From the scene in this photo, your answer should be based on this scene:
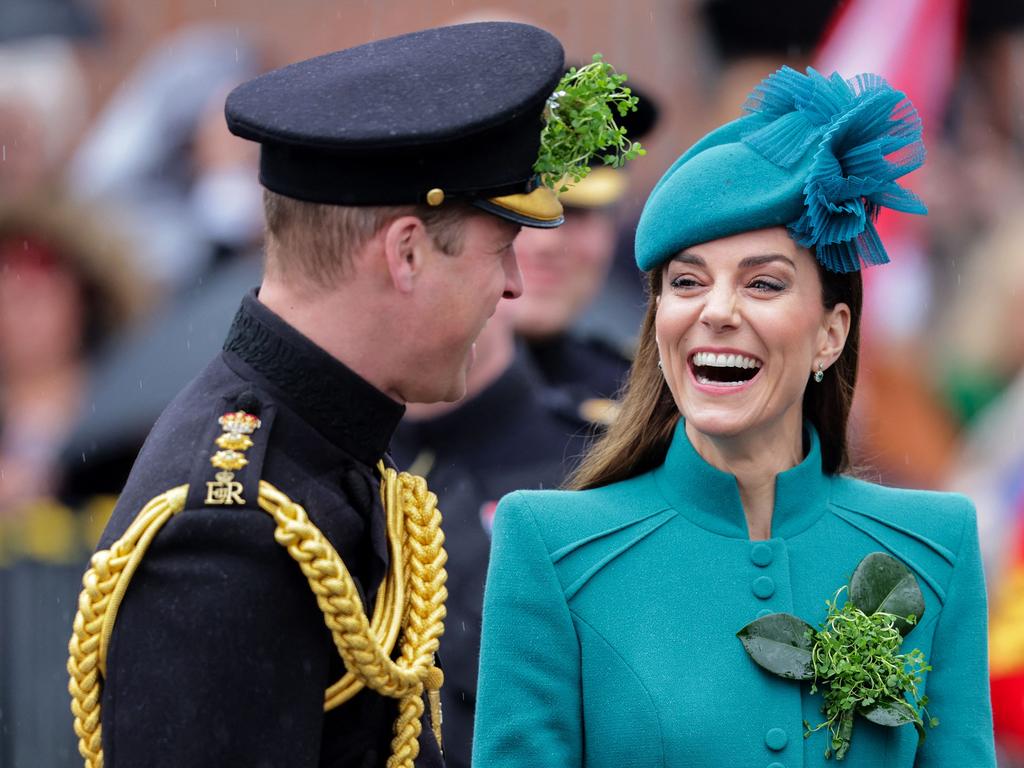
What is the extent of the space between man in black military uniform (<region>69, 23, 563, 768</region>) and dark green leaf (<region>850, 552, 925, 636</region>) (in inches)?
31.9

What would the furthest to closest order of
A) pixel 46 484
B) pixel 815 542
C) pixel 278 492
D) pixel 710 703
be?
pixel 46 484 → pixel 815 542 → pixel 710 703 → pixel 278 492

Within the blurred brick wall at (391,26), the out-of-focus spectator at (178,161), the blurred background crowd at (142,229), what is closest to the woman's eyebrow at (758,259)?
the blurred background crowd at (142,229)

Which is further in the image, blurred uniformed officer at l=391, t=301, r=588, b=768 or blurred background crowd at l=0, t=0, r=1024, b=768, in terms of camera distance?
blurred background crowd at l=0, t=0, r=1024, b=768

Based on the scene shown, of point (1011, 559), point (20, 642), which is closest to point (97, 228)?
point (20, 642)

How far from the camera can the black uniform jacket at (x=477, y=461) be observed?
187 inches

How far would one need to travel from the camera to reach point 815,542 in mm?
3283

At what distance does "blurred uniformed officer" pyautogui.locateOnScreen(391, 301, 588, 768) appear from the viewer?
16.2 feet

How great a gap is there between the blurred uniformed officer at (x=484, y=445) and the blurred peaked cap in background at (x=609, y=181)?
1.00m

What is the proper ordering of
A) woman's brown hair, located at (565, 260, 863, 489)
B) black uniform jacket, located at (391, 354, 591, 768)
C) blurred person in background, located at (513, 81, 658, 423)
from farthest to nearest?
blurred person in background, located at (513, 81, 658, 423), black uniform jacket, located at (391, 354, 591, 768), woman's brown hair, located at (565, 260, 863, 489)

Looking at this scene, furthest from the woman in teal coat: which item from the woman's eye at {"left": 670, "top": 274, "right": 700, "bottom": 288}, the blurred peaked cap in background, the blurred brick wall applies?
the blurred brick wall

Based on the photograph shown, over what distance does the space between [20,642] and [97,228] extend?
1.68 m

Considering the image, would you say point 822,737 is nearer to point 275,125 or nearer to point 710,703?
point 710,703

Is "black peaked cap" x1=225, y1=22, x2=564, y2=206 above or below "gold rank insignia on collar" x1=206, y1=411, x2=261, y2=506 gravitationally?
above

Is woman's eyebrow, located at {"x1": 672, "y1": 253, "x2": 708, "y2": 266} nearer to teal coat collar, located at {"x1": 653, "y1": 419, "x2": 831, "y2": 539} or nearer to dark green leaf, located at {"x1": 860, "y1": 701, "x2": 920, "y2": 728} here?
teal coat collar, located at {"x1": 653, "y1": 419, "x2": 831, "y2": 539}
